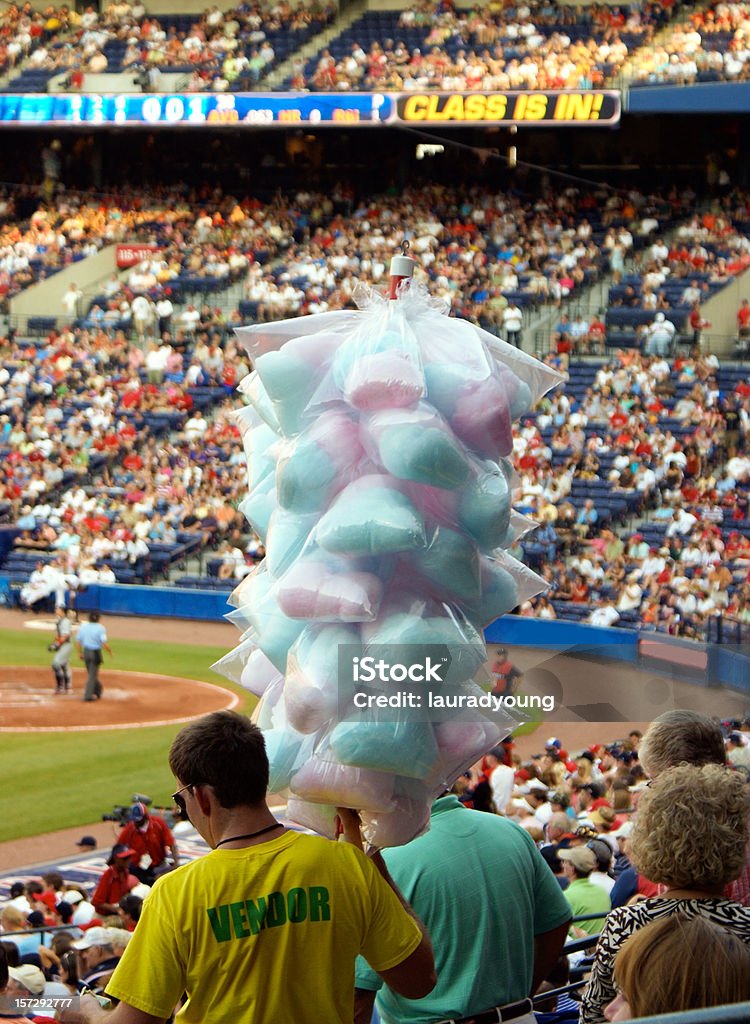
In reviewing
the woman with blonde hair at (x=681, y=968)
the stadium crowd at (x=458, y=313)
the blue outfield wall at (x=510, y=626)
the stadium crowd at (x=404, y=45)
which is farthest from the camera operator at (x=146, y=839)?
the stadium crowd at (x=404, y=45)

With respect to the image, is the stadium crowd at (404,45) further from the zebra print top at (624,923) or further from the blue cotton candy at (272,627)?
the zebra print top at (624,923)

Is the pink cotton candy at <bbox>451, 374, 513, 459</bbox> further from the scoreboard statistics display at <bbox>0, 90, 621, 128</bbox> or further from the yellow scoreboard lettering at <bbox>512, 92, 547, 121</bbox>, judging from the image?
the yellow scoreboard lettering at <bbox>512, 92, 547, 121</bbox>

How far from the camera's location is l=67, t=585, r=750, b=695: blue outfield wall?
895 cm

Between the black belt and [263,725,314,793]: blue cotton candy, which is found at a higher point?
[263,725,314,793]: blue cotton candy

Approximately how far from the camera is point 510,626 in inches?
701

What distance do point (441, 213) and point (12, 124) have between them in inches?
369

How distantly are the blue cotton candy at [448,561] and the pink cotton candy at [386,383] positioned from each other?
1.00 ft

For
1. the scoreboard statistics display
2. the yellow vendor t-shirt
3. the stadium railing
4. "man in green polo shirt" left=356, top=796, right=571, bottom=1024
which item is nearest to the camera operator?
"man in green polo shirt" left=356, top=796, right=571, bottom=1024

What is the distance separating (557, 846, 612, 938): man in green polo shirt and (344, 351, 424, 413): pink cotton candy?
2718 millimetres

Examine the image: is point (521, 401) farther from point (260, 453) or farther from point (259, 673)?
point (259, 673)

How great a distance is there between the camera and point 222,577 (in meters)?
20.8

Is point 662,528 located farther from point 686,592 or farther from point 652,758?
point 652,758

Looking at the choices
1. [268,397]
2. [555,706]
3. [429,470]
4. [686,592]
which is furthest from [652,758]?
[686,592]

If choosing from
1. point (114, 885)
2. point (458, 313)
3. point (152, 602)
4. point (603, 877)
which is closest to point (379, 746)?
point (603, 877)
